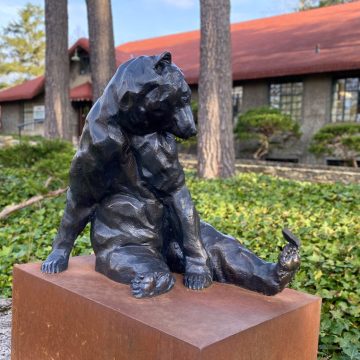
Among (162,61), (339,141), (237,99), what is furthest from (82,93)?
(162,61)

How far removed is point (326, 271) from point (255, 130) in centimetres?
1283

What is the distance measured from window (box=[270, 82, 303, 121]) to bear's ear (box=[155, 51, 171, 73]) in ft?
52.6

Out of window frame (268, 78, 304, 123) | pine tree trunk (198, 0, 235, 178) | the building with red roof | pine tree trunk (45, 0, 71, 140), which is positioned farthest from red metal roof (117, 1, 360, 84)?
pine tree trunk (198, 0, 235, 178)

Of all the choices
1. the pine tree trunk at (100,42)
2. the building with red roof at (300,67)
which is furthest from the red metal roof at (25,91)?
the pine tree trunk at (100,42)

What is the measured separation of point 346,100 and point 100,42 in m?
9.29

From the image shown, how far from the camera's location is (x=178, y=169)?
7.56 feet

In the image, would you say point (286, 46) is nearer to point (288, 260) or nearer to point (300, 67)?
point (300, 67)

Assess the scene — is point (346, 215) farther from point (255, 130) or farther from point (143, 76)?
point (255, 130)

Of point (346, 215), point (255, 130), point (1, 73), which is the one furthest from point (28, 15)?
point (346, 215)

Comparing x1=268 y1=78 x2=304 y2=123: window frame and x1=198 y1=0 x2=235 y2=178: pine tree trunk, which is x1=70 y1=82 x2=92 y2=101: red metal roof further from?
x1=198 y1=0 x2=235 y2=178: pine tree trunk

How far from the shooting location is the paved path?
2771 mm

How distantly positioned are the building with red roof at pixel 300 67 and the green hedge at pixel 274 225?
317 inches

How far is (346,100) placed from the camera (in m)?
16.4

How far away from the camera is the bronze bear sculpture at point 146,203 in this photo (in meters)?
2.09
